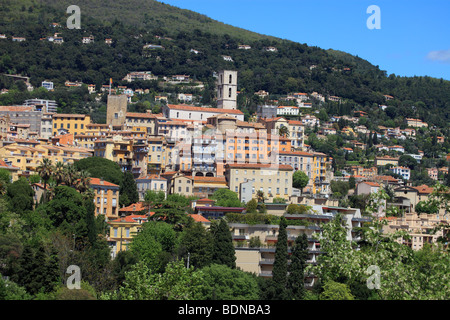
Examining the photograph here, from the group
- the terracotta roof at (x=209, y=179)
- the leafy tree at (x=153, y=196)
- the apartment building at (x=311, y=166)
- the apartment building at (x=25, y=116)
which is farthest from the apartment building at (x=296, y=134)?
the apartment building at (x=25, y=116)

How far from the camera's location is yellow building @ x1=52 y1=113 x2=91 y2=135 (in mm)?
93812

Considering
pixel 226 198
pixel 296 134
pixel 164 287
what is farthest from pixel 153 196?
pixel 296 134

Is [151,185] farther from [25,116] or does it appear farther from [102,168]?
[25,116]

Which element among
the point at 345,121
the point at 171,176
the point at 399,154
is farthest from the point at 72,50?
the point at 171,176

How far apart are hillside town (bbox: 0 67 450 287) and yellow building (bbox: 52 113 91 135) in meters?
0.15

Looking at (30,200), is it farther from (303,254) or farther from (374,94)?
(374,94)

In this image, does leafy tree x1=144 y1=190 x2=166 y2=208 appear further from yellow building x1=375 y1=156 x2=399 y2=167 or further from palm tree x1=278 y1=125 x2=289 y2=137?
yellow building x1=375 y1=156 x2=399 y2=167

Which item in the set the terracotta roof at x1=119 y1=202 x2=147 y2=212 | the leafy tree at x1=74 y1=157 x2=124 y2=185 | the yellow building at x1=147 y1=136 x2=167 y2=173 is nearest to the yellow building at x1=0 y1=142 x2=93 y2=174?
the leafy tree at x1=74 y1=157 x2=124 y2=185

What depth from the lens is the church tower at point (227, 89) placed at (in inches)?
4309

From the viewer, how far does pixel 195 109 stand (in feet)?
319

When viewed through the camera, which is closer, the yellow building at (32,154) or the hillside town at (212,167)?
the hillside town at (212,167)

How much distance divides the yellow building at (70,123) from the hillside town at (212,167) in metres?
0.15

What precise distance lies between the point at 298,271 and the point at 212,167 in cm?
3145

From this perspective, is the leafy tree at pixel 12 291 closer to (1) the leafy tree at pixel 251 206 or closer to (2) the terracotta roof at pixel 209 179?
(1) the leafy tree at pixel 251 206
